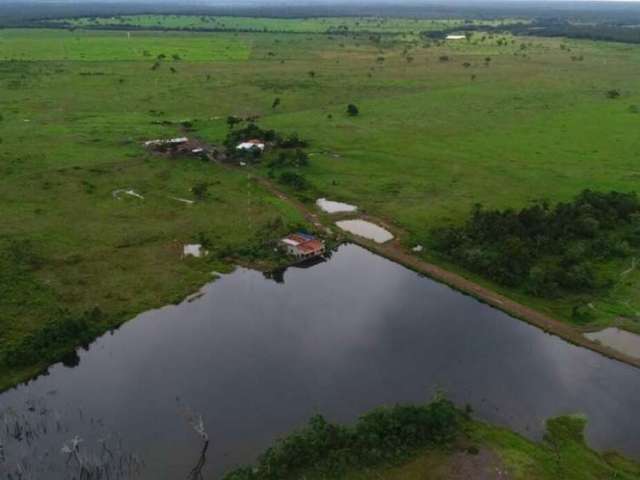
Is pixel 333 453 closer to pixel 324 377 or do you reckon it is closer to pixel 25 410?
pixel 324 377

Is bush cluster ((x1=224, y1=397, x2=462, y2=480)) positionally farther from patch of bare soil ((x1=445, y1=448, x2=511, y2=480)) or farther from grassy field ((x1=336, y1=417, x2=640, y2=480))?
patch of bare soil ((x1=445, y1=448, x2=511, y2=480))

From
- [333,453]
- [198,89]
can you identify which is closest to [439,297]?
[333,453]

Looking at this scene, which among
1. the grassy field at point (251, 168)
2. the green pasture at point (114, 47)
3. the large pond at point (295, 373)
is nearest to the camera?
the large pond at point (295, 373)

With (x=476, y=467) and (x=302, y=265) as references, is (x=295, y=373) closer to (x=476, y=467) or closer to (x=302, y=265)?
(x=476, y=467)

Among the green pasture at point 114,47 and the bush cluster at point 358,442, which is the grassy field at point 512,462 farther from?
the green pasture at point 114,47

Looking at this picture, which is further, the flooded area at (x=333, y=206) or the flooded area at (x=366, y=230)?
the flooded area at (x=333, y=206)

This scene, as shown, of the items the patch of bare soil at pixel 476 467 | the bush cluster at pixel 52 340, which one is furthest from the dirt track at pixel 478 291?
the bush cluster at pixel 52 340
